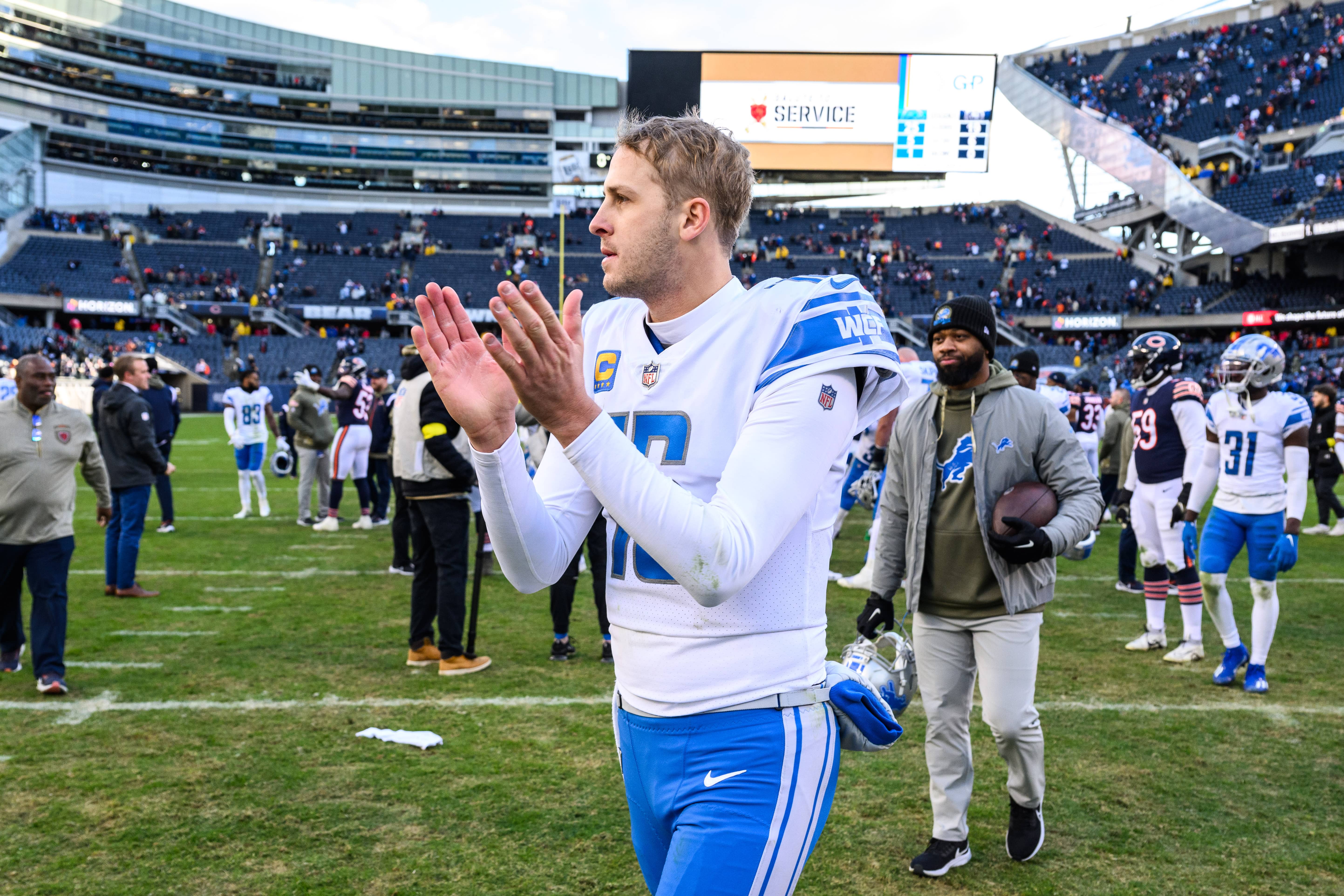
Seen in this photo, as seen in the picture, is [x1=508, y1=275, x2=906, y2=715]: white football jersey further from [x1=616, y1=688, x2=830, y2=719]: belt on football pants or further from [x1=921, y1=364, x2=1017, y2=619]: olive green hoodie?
[x1=921, y1=364, x2=1017, y2=619]: olive green hoodie

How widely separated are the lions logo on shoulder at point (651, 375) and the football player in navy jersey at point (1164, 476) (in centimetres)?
586

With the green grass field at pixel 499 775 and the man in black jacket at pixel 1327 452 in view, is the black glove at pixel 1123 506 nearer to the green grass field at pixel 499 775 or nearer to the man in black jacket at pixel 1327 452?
the green grass field at pixel 499 775

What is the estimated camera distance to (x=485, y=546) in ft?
28.0

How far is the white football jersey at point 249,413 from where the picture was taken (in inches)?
488

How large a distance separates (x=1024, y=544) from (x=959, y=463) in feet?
1.57

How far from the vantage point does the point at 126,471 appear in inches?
328

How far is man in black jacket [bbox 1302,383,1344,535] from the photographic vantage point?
43.0 feet

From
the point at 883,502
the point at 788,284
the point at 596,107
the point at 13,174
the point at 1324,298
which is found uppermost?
the point at 596,107

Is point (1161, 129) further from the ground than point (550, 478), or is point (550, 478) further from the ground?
point (1161, 129)

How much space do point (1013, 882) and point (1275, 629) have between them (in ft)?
16.5

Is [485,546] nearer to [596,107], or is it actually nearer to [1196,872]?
[1196,872]

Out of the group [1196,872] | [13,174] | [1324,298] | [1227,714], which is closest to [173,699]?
[1196,872]

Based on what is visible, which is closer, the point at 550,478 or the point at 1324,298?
the point at 550,478

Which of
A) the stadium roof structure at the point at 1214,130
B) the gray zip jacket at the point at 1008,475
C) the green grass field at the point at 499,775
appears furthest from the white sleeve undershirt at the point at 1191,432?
the stadium roof structure at the point at 1214,130
